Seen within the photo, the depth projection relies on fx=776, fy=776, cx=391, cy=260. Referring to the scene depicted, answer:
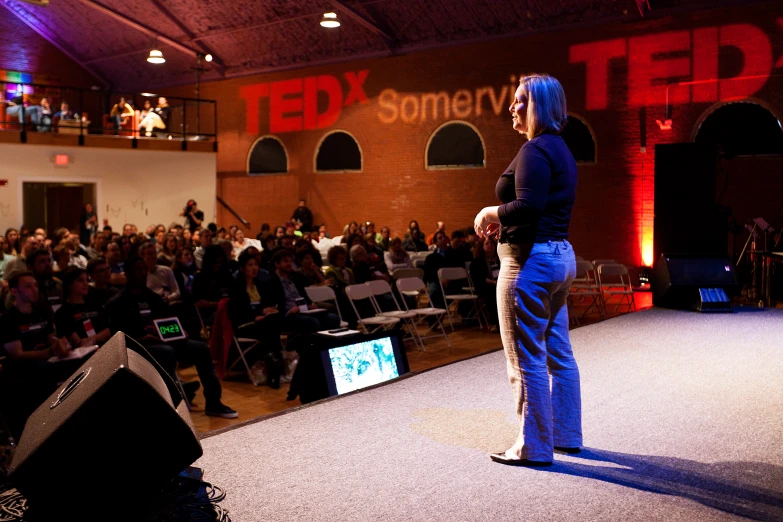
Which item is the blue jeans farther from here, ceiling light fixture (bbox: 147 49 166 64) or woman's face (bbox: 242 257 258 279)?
ceiling light fixture (bbox: 147 49 166 64)

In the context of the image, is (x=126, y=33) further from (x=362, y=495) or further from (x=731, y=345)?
(x=362, y=495)

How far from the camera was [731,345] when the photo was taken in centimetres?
582

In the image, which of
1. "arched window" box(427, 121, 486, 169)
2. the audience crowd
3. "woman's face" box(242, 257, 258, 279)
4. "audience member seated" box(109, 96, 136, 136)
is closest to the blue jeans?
the audience crowd

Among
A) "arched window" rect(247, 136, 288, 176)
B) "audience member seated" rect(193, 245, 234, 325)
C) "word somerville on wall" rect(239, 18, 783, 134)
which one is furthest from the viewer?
"arched window" rect(247, 136, 288, 176)

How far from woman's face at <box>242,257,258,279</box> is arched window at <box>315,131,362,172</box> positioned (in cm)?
954

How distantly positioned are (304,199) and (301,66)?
2.94m

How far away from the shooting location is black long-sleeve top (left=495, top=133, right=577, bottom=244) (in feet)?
9.18

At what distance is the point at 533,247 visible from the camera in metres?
2.86

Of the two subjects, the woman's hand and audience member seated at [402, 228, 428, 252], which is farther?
audience member seated at [402, 228, 428, 252]

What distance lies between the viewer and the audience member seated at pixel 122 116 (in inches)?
646

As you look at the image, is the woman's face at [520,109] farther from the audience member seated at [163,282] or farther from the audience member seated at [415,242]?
the audience member seated at [415,242]

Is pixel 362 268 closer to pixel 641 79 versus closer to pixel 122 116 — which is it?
pixel 641 79

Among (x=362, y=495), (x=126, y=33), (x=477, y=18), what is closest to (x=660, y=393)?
(x=362, y=495)

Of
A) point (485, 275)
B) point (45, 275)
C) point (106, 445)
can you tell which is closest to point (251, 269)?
point (45, 275)
